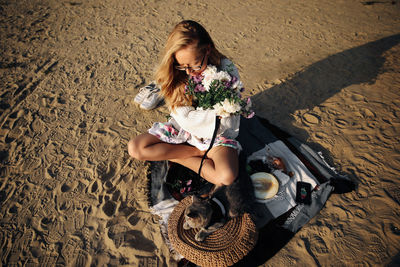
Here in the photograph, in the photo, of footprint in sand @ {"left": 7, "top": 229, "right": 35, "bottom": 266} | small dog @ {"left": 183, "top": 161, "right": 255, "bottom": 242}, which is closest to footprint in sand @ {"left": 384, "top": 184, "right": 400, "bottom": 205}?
small dog @ {"left": 183, "top": 161, "right": 255, "bottom": 242}

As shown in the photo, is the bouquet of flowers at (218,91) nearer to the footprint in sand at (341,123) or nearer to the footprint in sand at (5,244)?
the footprint in sand at (341,123)

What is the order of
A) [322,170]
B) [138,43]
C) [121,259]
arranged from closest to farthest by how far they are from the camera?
Result: [121,259] < [322,170] < [138,43]

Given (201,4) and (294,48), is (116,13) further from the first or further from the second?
(294,48)

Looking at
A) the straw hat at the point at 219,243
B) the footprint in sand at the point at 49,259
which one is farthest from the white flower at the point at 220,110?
the footprint in sand at the point at 49,259

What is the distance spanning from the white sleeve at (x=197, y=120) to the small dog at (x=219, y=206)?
660mm

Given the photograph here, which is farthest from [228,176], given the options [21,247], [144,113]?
[21,247]

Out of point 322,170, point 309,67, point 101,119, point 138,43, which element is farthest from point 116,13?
point 322,170

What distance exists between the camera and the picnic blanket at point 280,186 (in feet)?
7.39

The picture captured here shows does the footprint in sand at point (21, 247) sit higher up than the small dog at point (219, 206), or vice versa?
the small dog at point (219, 206)

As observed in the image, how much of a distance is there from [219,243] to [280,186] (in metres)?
1.04

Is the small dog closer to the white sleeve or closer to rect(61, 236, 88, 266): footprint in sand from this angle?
the white sleeve

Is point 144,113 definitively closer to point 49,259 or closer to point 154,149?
point 154,149

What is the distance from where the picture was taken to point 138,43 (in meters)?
5.09

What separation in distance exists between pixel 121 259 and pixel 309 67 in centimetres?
450
